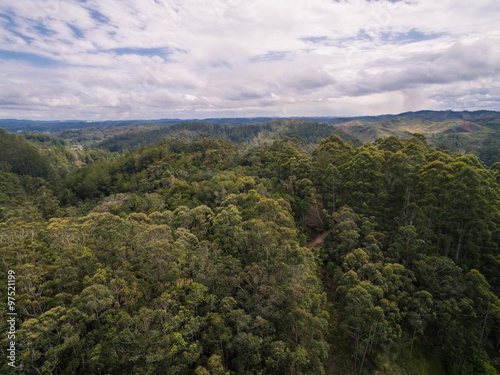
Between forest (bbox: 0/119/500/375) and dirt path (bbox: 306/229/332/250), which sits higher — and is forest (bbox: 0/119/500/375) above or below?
above

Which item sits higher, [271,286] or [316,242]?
[271,286]

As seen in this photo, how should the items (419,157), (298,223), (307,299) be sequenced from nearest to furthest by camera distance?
(307,299) < (419,157) < (298,223)

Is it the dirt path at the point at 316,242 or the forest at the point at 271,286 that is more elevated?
the forest at the point at 271,286

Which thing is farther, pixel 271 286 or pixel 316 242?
pixel 316 242

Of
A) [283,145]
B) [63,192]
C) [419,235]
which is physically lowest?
[63,192]

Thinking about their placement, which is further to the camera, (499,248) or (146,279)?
(499,248)

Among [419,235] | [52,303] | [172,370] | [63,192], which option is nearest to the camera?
[172,370]

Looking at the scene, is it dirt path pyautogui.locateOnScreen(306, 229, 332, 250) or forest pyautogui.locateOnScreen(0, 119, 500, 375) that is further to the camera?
dirt path pyautogui.locateOnScreen(306, 229, 332, 250)

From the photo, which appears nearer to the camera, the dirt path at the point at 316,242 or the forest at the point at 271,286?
the forest at the point at 271,286

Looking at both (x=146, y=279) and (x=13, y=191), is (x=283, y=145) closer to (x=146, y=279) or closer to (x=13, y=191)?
(x=146, y=279)

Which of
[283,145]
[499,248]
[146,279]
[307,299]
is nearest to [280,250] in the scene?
[307,299]

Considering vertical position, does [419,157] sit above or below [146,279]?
above
